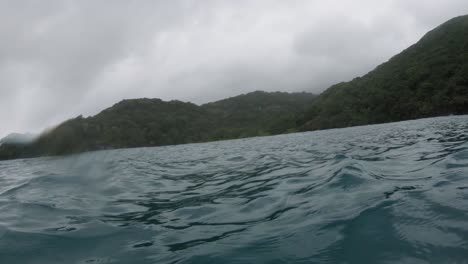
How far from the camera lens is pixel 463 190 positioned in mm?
6043

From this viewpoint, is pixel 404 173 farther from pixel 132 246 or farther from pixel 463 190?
pixel 132 246

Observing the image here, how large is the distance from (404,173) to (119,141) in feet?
559

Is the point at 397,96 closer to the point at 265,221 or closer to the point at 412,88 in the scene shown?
the point at 412,88

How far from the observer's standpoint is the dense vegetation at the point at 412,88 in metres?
114

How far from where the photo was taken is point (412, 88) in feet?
454

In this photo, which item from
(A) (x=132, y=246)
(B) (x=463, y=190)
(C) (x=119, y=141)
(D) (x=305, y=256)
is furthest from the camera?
(C) (x=119, y=141)

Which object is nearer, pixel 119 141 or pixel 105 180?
pixel 105 180

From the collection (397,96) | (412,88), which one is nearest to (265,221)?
(397,96)

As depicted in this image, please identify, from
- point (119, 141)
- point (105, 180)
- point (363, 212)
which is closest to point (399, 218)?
point (363, 212)

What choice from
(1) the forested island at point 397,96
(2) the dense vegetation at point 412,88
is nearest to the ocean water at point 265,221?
(1) the forested island at point 397,96

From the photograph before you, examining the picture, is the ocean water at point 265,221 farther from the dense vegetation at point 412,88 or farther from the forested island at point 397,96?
the dense vegetation at point 412,88

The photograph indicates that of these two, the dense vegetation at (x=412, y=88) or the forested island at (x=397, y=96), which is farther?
the forested island at (x=397, y=96)

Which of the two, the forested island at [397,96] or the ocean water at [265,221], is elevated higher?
the forested island at [397,96]

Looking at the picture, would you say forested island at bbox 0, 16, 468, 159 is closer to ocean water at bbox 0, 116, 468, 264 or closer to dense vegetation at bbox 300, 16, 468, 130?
dense vegetation at bbox 300, 16, 468, 130
